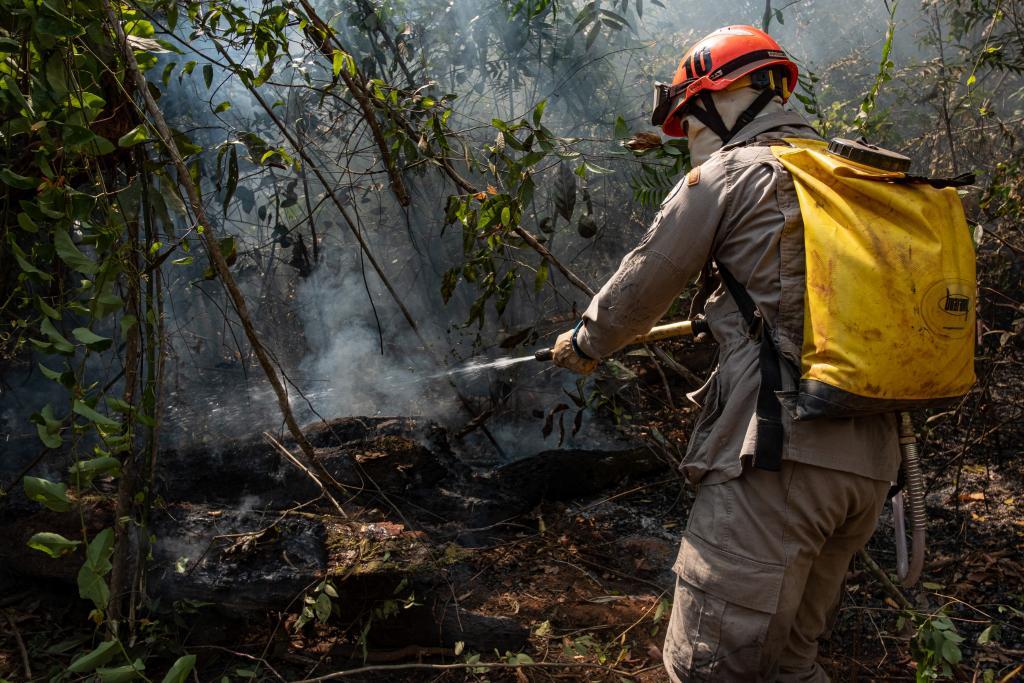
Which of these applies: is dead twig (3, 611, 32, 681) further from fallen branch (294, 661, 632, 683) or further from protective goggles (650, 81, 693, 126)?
protective goggles (650, 81, 693, 126)

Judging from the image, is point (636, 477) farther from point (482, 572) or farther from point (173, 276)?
point (173, 276)

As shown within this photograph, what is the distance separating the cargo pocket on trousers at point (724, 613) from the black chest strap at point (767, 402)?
0.90 ft

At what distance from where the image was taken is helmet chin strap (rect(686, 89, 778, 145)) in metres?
2.17

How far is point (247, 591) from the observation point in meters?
2.77

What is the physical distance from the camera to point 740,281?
2.00m

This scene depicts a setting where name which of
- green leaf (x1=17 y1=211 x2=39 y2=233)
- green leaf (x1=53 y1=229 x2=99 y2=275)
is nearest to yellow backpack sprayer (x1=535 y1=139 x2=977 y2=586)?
green leaf (x1=53 y1=229 x2=99 y2=275)

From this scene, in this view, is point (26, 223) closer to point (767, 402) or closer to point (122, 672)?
Answer: point (122, 672)

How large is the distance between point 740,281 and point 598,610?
179 cm

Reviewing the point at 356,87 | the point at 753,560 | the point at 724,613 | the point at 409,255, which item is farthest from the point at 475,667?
the point at 409,255

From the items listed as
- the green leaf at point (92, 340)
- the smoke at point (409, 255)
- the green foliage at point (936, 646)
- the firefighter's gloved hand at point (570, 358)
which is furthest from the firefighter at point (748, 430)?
the smoke at point (409, 255)

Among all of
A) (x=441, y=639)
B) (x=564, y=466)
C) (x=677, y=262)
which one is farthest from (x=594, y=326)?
(x=564, y=466)

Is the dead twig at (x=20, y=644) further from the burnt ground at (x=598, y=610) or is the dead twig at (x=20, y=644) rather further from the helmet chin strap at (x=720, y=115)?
the helmet chin strap at (x=720, y=115)

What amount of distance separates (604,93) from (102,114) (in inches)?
199

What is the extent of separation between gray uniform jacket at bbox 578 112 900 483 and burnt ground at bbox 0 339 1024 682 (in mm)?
710
